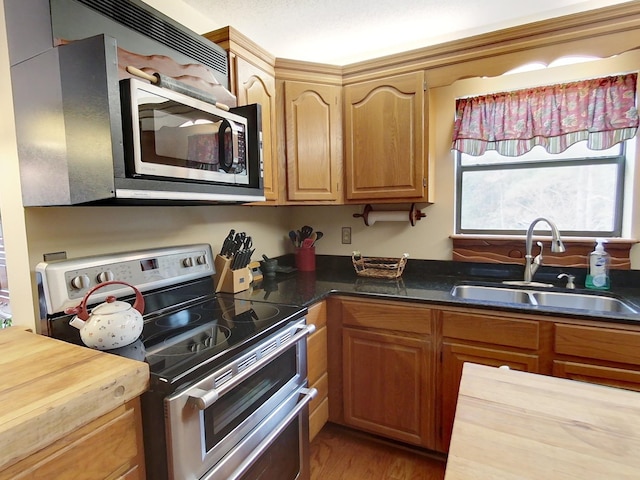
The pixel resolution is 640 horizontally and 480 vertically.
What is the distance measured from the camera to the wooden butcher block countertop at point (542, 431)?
57cm

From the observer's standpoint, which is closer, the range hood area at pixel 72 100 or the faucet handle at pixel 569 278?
the range hood area at pixel 72 100

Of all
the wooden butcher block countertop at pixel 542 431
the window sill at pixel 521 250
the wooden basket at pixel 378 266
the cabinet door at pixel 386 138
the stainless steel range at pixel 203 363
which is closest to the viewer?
the wooden butcher block countertop at pixel 542 431

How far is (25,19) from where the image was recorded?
1.08 meters

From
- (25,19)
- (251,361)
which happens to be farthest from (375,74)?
(251,361)

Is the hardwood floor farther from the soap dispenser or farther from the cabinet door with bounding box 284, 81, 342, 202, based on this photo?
the cabinet door with bounding box 284, 81, 342, 202

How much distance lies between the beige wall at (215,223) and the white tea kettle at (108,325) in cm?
23

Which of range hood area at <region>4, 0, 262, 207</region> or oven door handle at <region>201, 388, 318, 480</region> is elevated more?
range hood area at <region>4, 0, 262, 207</region>

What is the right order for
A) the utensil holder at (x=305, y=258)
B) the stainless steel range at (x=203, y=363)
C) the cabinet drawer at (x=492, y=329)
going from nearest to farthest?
the stainless steel range at (x=203, y=363) < the cabinet drawer at (x=492, y=329) < the utensil holder at (x=305, y=258)

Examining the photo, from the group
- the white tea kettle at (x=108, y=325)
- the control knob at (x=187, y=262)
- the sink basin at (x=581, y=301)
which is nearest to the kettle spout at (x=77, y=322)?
the white tea kettle at (x=108, y=325)

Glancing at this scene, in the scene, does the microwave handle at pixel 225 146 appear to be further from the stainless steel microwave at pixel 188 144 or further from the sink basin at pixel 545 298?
the sink basin at pixel 545 298

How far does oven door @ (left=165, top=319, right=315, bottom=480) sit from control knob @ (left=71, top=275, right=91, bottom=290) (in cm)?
60

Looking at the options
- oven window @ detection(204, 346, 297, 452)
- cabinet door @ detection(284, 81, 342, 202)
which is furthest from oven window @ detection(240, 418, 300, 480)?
cabinet door @ detection(284, 81, 342, 202)

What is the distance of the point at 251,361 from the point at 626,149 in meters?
2.19

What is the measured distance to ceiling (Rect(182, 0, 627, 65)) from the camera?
1.79 meters
